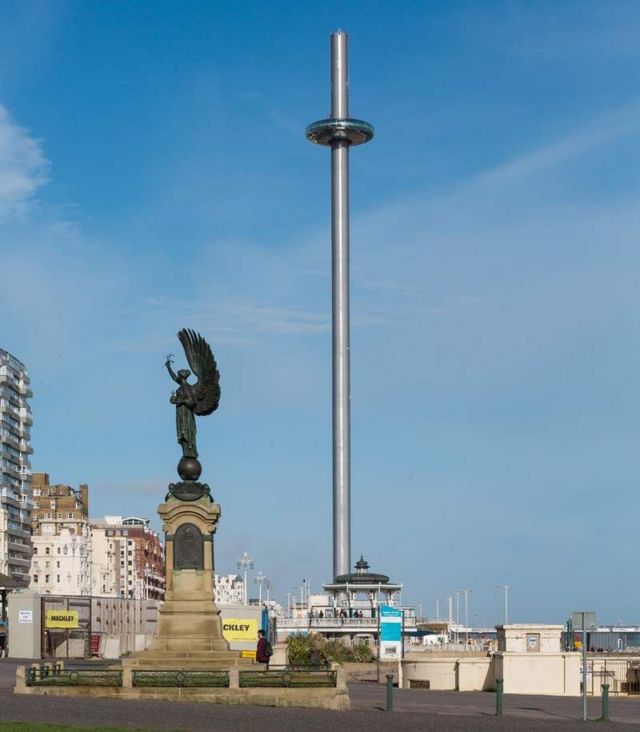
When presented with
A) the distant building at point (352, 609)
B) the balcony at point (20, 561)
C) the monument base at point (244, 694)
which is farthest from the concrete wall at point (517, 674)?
the balcony at point (20, 561)

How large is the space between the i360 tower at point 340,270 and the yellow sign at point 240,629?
309 ft

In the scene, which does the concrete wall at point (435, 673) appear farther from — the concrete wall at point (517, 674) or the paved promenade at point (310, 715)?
the paved promenade at point (310, 715)

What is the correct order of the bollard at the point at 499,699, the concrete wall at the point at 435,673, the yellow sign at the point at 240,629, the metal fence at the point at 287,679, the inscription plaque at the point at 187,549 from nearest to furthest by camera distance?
the bollard at the point at 499,699 < the metal fence at the point at 287,679 < the inscription plaque at the point at 187,549 < the concrete wall at the point at 435,673 < the yellow sign at the point at 240,629

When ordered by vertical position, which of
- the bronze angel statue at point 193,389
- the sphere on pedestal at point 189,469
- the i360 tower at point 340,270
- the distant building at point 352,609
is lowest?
the distant building at point 352,609

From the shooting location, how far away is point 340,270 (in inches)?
7136

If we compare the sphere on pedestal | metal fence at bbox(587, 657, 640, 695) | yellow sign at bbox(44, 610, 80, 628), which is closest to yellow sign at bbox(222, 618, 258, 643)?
yellow sign at bbox(44, 610, 80, 628)

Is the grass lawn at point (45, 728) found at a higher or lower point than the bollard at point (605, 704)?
higher

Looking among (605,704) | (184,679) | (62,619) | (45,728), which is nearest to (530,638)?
(605,704)

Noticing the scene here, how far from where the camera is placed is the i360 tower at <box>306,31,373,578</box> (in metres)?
177

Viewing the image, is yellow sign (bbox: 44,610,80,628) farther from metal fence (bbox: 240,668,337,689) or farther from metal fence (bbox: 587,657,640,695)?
metal fence (bbox: 240,668,337,689)

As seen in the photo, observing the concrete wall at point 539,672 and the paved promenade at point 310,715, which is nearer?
the paved promenade at point 310,715

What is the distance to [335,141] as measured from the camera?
190 metres

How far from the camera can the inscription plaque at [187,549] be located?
163 ft

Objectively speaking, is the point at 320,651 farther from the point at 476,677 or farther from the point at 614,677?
the point at 476,677
